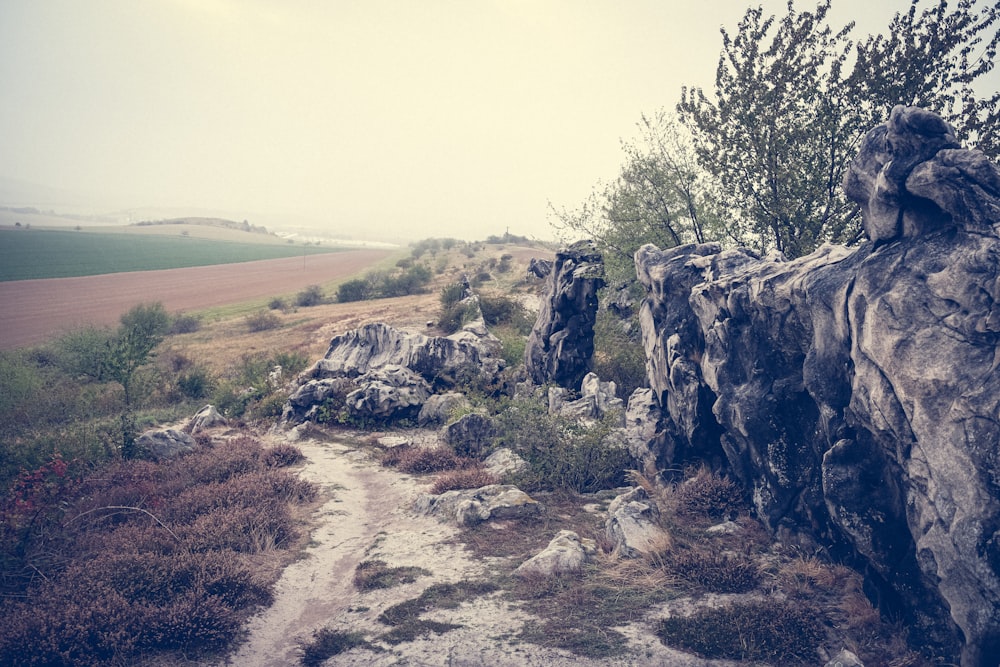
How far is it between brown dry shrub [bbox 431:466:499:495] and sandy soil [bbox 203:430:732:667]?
0.74 m

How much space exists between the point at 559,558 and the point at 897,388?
6.42 meters

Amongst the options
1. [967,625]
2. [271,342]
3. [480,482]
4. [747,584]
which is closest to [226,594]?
[480,482]

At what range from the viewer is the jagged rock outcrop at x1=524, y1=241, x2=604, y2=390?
926 inches

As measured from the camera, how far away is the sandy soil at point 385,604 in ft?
27.5

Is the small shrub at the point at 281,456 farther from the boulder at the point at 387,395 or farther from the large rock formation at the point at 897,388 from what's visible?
the large rock formation at the point at 897,388

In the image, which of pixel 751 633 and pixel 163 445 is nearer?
pixel 751 633

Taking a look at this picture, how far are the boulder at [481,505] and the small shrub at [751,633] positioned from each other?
5150 mm

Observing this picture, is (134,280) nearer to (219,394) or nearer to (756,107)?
(219,394)

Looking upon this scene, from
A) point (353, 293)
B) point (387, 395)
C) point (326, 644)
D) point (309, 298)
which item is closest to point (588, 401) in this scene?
point (387, 395)

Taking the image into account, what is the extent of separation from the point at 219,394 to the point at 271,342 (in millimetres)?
14592

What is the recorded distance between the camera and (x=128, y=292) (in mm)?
63125

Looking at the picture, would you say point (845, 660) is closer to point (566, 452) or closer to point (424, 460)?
point (566, 452)

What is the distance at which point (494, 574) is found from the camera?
11.0m

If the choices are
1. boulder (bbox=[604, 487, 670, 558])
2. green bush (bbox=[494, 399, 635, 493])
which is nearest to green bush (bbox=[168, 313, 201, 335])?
green bush (bbox=[494, 399, 635, 493])
